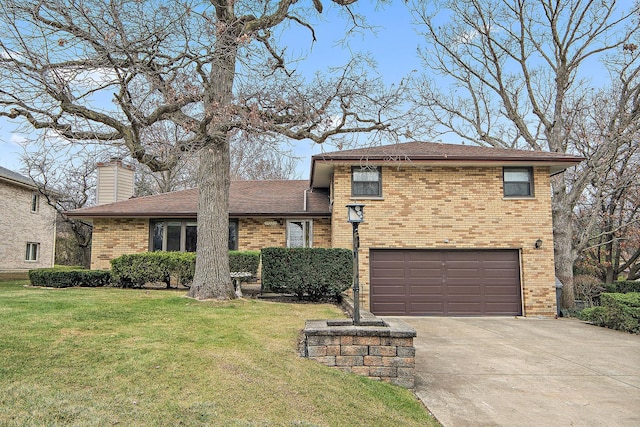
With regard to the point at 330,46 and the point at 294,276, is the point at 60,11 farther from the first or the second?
the point at 294,276

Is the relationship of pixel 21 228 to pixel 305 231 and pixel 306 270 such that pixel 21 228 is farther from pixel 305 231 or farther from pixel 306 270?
Answer: pixel 306 270

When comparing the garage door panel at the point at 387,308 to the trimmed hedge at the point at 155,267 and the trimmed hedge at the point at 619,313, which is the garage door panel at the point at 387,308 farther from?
the trimmed hedge at the point at 155,267

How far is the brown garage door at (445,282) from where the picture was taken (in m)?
12.8

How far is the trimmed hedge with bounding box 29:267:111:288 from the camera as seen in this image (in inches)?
462

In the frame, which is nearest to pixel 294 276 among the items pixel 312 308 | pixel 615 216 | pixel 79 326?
pixel 312 308

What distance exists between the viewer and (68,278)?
11.8 metres

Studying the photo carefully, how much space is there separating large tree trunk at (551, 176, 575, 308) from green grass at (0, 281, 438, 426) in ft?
39.5

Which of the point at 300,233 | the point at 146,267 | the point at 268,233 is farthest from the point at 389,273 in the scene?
the point at 146,267

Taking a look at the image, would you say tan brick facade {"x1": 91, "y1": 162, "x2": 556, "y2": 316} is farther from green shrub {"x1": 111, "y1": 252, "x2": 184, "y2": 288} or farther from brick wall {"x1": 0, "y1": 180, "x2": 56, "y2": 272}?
brick wall {"x1": 0, "y1": 180, "x2": 56, "y2": 272}

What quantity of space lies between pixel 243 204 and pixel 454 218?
7.22 m

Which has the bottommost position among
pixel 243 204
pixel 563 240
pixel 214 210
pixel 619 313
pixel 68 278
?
→ pixel 619 313

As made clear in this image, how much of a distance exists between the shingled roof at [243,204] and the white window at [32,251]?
10.3m

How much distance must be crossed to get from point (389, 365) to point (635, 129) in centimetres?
1502

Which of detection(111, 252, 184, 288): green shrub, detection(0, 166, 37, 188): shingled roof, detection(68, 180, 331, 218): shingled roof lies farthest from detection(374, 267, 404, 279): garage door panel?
detection(0, 166, 37, 188): shingled roof
